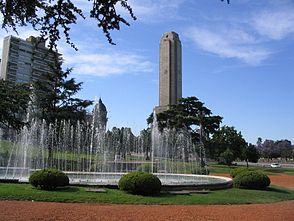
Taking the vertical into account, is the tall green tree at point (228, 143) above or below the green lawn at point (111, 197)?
above

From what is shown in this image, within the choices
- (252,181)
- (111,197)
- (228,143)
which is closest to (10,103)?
(111,197)

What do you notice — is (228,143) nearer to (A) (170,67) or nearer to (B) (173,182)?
(A) (170,67)

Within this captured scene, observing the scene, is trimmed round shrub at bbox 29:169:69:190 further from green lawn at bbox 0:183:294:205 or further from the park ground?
the park ground

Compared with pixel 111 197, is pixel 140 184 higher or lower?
higher

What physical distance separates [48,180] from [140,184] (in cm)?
383

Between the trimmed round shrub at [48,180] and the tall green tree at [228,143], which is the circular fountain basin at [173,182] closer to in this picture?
the trimmed round shrub at [48,180]

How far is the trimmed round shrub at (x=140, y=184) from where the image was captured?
1562 cm

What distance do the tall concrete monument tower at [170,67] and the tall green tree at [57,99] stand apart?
44.4 metres

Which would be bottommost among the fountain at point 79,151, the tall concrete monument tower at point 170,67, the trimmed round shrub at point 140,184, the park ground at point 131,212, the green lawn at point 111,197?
the park ground at point 131,212

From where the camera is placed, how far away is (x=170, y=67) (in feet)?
282

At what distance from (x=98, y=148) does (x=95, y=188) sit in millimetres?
22852

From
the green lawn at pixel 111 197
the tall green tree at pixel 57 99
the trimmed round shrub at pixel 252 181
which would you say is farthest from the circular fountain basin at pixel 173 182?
the tall green tree at pixel 57 99

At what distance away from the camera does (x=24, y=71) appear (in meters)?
83.6

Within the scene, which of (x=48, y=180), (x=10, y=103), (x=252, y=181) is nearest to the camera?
(x=48, y=180)
